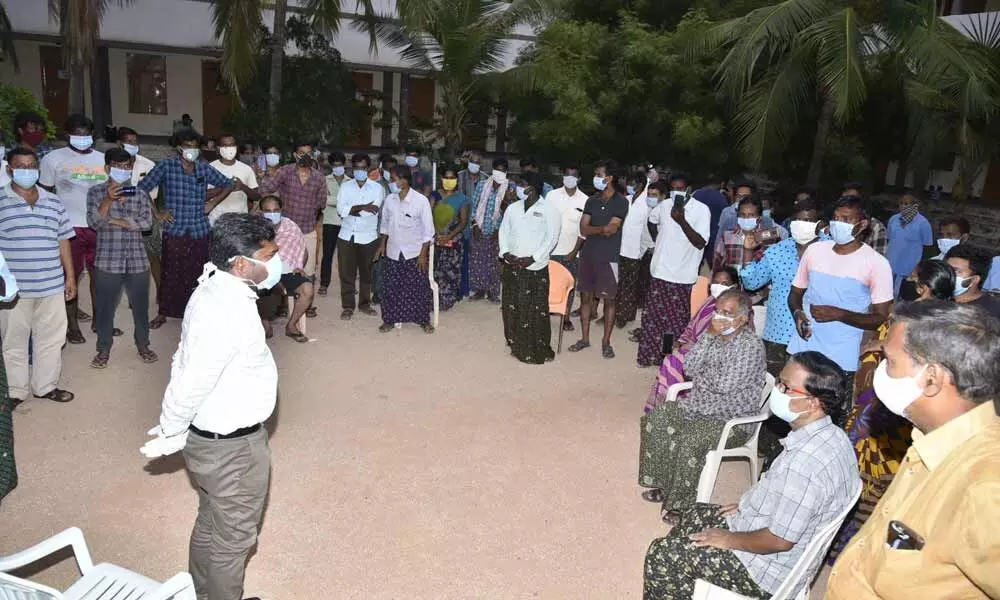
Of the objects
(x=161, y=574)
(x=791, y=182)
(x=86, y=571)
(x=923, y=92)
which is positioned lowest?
(x=161, y=574)

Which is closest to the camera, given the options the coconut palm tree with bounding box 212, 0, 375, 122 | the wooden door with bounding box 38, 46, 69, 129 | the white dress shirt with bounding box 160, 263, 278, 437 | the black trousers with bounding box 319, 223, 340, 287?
the white dress shirt with bounding box 160, 263, 278, 437

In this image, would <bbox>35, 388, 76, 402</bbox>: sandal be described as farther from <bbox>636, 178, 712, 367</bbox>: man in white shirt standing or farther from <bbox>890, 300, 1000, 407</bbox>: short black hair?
<bbox>890, 300, 1000, 407</bbox>: short black hair

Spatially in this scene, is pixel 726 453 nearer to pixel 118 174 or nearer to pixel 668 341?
pixel 668 341

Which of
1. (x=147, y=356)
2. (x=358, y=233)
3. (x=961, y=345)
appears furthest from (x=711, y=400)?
(x=358, y=233)

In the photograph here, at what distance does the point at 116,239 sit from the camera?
19.6ft

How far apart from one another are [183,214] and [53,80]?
1469 cm

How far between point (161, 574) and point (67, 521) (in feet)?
2.49

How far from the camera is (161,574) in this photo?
3684 mm

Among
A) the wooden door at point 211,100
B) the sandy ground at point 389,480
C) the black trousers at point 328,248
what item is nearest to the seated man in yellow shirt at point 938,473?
the sandy ground at point 389,480

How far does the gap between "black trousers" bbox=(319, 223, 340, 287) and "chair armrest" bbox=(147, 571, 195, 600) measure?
6476 millimetres

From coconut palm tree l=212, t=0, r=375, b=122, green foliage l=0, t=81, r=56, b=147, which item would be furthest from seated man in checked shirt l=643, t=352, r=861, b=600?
coconut palm tree l=212, t=0, r=375, b=122

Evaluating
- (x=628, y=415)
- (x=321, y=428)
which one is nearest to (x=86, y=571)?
(x=321, y=428)

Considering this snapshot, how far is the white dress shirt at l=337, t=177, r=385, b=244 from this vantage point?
812cm

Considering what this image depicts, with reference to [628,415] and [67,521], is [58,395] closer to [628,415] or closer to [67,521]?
[67,521]
